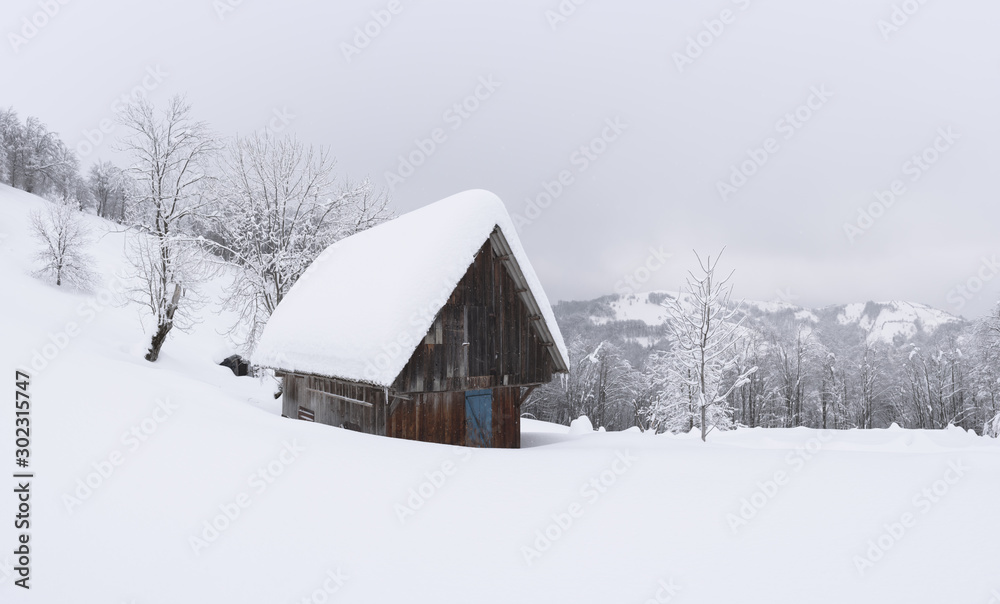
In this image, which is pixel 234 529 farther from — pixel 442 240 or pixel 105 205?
pixel 105 205

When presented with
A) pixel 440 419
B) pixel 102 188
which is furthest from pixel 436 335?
pixel 102 188

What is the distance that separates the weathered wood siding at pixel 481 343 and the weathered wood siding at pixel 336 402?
121 centimetres

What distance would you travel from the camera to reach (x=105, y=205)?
69500 mm

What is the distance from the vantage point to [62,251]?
32.6 meters

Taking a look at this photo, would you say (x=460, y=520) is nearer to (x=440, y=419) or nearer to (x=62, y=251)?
(x=440, y=419)

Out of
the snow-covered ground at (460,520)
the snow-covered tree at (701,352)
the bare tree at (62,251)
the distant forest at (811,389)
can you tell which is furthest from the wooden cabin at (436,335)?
the bare tree at (62,251)

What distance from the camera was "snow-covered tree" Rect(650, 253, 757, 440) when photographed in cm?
1747

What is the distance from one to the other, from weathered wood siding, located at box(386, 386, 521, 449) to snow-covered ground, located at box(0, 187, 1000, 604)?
2.91 m

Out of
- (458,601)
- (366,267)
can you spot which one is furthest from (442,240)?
(458,601)

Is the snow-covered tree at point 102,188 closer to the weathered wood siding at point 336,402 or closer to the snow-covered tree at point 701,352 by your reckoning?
the weathered wood siding at point 336,402

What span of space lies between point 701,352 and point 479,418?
10619 millimetres

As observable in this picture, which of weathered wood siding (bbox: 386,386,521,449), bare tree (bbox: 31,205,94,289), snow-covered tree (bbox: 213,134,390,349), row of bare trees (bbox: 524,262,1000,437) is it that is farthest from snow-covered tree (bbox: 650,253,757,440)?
bare tree (bbox: 31,205,94,289)

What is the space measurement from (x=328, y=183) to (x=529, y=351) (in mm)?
14330

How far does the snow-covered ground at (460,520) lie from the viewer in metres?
3.57
